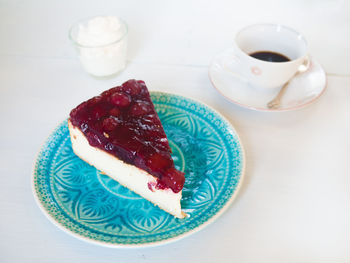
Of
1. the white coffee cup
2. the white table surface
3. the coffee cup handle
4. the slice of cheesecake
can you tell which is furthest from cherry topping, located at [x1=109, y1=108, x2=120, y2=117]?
the coffee cup handle

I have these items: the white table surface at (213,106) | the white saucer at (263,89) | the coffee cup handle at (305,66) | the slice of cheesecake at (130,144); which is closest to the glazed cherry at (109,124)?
the slice of cheesecake at (130,144)

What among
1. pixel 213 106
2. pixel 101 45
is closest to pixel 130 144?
pixel 213 106

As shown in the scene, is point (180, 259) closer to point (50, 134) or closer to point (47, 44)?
point (50, 134)

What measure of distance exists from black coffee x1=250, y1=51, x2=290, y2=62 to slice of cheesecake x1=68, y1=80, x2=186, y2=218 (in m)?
0.52

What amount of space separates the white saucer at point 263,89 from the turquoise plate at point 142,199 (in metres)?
0.16

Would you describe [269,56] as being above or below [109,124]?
above

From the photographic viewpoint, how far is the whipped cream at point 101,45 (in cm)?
151

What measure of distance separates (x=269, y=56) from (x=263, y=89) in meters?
0.14

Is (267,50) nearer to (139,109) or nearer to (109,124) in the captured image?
(139,109)

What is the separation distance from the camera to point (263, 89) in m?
1.45

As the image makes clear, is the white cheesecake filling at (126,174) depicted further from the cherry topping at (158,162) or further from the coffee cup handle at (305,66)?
the coffee cup handle at (305,66)

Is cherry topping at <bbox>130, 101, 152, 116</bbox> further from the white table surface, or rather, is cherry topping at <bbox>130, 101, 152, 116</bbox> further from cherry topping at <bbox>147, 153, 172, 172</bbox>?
the white table surface

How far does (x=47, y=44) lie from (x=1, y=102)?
49 centimetres

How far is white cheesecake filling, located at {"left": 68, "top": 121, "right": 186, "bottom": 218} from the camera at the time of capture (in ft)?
3.44
